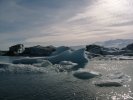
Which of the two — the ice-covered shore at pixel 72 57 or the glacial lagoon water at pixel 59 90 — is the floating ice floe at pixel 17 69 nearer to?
the glacial lagoon water at pixel 59 90

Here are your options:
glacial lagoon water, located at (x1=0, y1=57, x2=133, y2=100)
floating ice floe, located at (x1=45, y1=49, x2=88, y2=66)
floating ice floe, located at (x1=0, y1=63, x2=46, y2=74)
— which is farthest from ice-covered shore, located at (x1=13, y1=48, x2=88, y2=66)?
glacial lagoon water, located at (x1=0, y1=57, x2=133, y2=100)

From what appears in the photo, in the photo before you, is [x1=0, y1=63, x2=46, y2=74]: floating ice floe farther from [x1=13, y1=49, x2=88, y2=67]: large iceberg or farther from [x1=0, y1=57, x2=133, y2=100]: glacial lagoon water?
[x1=13, y1=49, x2=88, y2=67]: large iceberg

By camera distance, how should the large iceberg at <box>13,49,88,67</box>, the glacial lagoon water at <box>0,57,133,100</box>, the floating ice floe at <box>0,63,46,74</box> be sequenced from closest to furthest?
1. the glacial lagoon water at <box>0,57,133,100</box>
2. the floating ice floe at <box>0,63,46,74</box>
3. the large iceberg at <box>13,49,88,67</box>

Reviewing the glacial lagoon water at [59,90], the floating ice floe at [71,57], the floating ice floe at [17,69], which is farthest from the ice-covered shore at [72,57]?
the glacial lagoon water at [59,90]

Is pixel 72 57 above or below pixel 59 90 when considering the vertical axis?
above

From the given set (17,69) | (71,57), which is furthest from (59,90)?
(71,57)

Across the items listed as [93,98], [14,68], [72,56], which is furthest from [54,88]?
[72,56]

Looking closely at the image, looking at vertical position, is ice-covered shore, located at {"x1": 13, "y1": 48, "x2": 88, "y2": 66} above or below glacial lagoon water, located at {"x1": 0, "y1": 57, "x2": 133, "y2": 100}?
above

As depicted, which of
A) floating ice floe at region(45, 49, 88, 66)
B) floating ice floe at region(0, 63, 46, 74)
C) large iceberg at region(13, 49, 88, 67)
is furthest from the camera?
floating ice floe at region(45, 49, 88, 66)

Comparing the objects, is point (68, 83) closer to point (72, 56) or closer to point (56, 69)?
point (56, 69)

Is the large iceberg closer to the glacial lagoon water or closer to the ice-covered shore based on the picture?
the ice-covered shore

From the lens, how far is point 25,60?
102 feet

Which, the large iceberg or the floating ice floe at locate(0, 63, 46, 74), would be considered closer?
the floating ice floe at locate(0, 63, 46, 74)

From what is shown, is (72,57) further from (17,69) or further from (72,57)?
(17,69)
